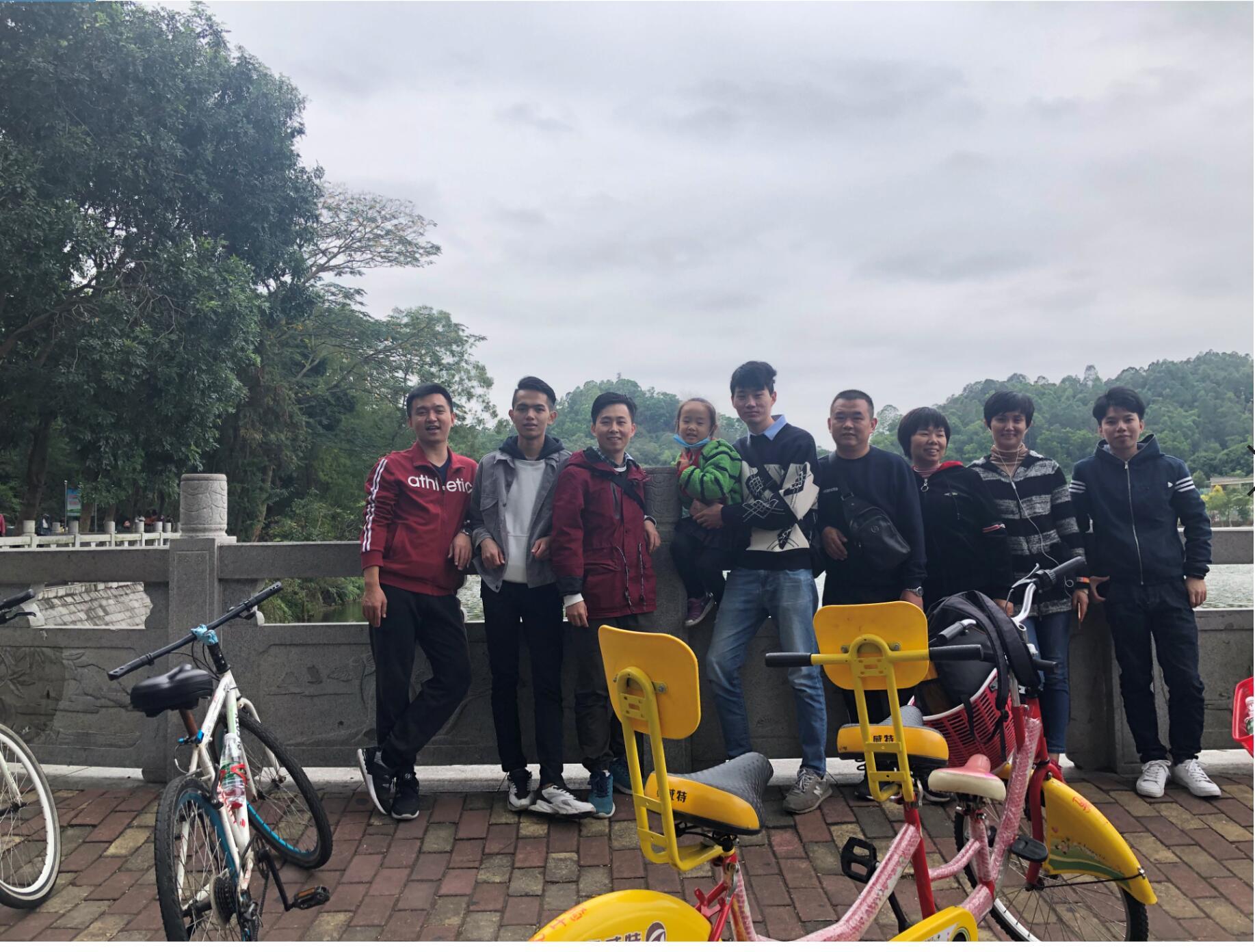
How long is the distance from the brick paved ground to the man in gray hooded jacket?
0.23m

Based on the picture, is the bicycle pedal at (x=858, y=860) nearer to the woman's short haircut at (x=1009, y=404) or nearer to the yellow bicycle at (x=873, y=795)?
the yellow bicycle at (x=873, y=795)

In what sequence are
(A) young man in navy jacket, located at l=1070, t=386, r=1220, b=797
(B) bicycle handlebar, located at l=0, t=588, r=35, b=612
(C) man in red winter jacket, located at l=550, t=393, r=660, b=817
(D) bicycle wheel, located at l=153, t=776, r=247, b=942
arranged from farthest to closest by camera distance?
1. (A) young man in navy jacket, located at l=1070, t=386, r=1220, b=797
2. (C) man in red winter jacket, located at l=550, t=393, r=660, b=817
3. (B) bicycle handlebar, located at l=0, t=588, r=35, b=612
4. (D) bicycle wheel, located at l=153, t=776, r=247, b=942

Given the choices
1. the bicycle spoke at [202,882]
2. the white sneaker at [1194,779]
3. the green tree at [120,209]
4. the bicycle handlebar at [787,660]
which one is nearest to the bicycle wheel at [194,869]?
the bicycle spoke at [202,882]

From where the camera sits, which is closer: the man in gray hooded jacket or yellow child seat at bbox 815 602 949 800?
yellow child seat at bbox 815 602 949 800

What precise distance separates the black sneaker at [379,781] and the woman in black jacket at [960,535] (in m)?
2.56

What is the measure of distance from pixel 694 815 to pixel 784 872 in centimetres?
169

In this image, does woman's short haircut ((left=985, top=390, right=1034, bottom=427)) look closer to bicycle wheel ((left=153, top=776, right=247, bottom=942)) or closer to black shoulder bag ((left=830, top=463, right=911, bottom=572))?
black shoulder bag ((left=830, top=463, right=911, bottom=572))

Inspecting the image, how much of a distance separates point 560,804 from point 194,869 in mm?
1553

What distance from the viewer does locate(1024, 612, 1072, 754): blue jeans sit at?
12.6 ft

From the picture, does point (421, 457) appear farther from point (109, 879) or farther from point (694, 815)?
point (694, 815)

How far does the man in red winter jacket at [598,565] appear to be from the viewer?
3.65 meters

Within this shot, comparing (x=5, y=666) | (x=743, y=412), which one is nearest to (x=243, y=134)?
(x=5, y=666)

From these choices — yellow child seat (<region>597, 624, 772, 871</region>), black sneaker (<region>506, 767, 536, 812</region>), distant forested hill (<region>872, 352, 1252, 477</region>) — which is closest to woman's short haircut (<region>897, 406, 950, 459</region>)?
distant forested hill (<region>872, 352, 1252, 477</region>)

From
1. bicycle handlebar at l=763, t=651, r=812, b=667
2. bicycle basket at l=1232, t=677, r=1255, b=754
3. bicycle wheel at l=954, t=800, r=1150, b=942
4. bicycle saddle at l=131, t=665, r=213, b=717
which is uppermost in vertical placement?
bicycle handlebar at l=763, t=651, r=812, b=667
